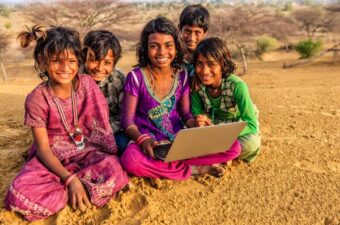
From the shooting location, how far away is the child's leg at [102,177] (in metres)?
2.53

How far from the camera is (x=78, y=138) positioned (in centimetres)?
282

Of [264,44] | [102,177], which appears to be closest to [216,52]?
[102,177]

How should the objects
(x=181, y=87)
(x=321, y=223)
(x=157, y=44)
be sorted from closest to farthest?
(x=321, y=223) → (x=157, y=44) → (x=181, y=87)

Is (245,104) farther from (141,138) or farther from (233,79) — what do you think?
(141,138)

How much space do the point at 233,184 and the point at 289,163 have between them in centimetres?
61

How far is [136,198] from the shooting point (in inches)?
103

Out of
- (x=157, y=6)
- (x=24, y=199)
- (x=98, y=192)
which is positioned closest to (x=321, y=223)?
(x=98, y=192)

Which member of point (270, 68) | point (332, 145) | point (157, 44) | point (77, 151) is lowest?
point (270, 68)

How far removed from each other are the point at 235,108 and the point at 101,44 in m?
1.23

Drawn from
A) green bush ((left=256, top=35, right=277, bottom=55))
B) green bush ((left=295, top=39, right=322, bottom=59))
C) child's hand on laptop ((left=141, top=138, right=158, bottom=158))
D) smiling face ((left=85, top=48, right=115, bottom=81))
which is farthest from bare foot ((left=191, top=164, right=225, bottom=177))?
green bush ((left=256, top=35, right=277, bottom=55))

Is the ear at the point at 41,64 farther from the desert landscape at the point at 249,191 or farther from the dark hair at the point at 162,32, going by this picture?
the desert landscape at the point at 249,191

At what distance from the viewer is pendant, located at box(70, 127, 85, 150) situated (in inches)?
110

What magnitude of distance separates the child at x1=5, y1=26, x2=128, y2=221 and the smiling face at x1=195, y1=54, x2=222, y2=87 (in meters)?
0.81

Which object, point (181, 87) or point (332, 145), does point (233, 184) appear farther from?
point (332, 145)
